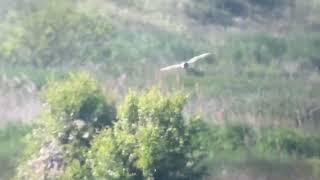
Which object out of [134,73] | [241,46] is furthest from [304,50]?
[134,73]

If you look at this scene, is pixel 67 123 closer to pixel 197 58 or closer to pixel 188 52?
pixel 197 58

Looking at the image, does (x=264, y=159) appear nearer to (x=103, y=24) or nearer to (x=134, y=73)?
(x=134, y=73)

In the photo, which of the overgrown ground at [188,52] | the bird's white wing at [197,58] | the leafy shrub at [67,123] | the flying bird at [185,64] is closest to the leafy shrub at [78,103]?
the leafy shrub at [67,123]

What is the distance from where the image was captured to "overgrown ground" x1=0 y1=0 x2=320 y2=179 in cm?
1942

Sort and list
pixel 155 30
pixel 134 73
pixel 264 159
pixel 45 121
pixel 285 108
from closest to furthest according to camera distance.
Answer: pixel 45 121
pixel 264 159
pixel 285 108
pixel 134 73
pixel 155 30

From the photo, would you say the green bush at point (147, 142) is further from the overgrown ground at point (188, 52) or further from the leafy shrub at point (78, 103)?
the overgrown ground at point (188, 52)

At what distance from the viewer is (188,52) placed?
2600 centimetres

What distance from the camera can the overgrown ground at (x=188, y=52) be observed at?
19.4 m

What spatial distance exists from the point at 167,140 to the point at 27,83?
9.01 m

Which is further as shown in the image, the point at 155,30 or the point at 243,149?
the point at 155,30

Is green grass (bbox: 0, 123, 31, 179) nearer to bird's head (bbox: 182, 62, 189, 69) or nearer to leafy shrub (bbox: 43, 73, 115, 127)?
leafy shrub (bbox: 43, 73, 115, 127)

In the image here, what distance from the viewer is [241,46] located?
85.9ft

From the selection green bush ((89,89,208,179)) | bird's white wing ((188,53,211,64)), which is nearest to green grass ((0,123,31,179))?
green bush ((89,89,208,179))

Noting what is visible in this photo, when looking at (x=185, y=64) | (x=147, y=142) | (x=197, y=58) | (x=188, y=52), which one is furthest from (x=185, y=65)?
(x=147, y=142)
